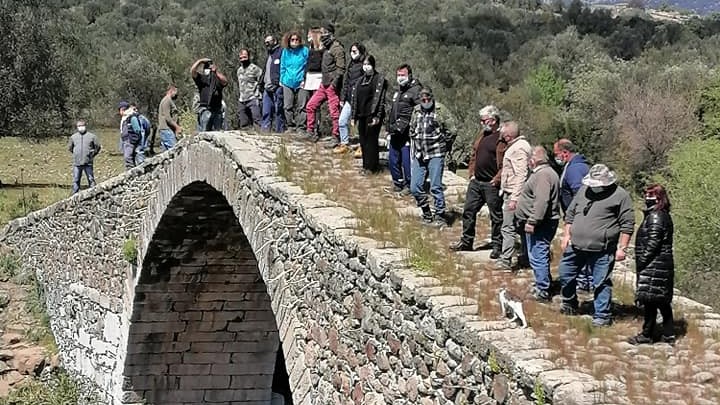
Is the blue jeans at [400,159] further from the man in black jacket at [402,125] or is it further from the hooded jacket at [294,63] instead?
the hooded jacket at [294,63]

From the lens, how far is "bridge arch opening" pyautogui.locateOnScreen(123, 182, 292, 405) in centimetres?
1473

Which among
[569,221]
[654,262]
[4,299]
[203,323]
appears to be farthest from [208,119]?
[654,262]

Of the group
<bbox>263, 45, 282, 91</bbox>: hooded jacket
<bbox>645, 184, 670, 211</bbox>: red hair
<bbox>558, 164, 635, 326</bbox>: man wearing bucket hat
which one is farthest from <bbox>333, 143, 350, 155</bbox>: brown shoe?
<bbox>645, 184, 670, 211</bbox>: red hair

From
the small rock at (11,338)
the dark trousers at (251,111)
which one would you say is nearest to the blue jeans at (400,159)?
the dark trousers at (251,111)

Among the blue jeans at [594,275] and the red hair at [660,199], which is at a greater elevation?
the red hair at [660,199]

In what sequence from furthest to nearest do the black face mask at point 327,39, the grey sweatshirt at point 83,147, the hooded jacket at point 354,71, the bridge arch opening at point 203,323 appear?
the grey sweatshirt at point 83,147 → the bridge arch opening at point 203,323 → the black face mask at point 327,39 → the hooded jacket at point 354,71

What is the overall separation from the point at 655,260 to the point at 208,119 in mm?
9548

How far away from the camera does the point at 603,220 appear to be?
6.29 m

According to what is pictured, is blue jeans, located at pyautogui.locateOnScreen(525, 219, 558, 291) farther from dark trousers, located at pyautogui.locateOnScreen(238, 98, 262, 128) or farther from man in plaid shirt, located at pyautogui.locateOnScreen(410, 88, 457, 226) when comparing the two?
dark trousers, located at pyautogui.locateOnScreen(238, 98, 262, 128)

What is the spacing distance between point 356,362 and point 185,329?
8258 millimetres

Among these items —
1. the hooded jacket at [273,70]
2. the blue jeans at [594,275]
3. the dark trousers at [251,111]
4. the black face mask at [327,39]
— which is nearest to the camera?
the blue jeans at [594,275]

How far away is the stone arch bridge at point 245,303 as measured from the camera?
6191 mm

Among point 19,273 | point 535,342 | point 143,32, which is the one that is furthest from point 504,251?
point 143,32

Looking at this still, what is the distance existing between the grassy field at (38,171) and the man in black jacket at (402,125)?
525 inches
